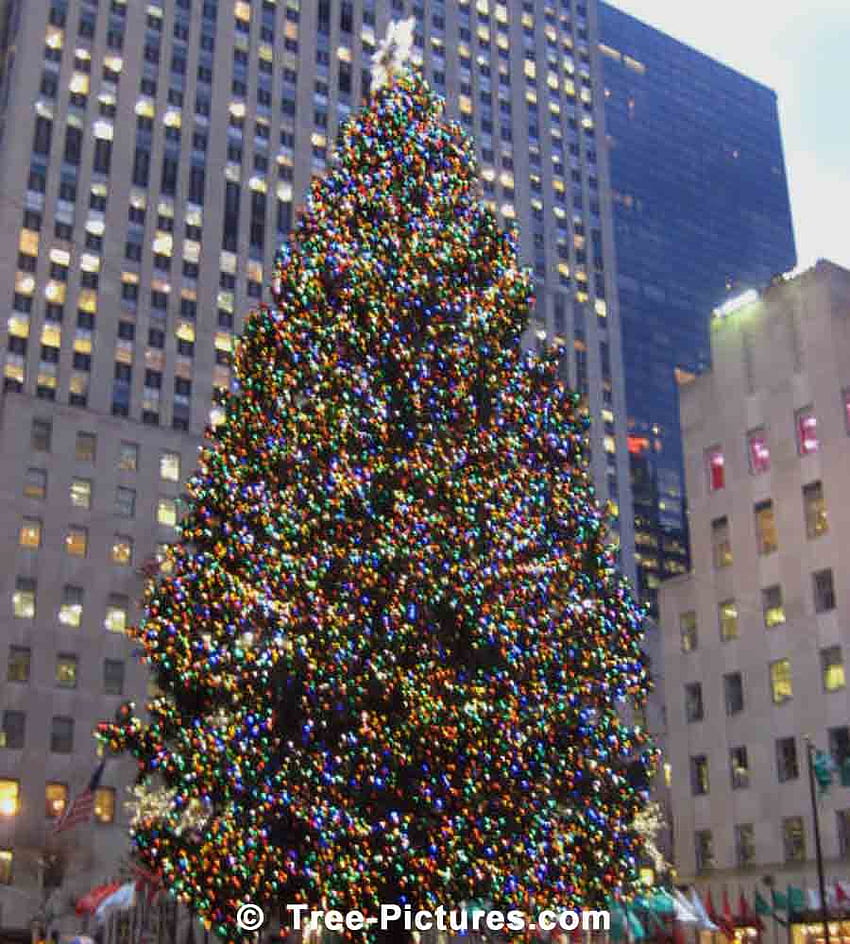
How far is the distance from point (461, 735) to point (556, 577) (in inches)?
183

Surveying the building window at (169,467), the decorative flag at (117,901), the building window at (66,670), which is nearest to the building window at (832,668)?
the decorative flag at (117,901)

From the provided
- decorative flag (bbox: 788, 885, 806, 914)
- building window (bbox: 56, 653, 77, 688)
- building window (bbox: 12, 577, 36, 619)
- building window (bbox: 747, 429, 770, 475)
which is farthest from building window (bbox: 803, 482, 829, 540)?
building window (bbox: 12, 577, 36, 619)

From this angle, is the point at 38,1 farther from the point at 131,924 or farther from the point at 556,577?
the point at 556,577

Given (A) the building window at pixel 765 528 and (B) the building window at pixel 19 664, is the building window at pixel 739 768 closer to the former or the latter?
(A) the building window at pixel 765 528

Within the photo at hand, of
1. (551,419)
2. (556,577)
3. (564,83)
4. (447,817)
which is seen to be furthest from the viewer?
(564,83)

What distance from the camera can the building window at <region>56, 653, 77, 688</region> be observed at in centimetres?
7631

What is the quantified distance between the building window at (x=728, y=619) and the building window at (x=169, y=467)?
4520 centimetres

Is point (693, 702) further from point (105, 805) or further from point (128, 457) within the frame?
point (128, 457)

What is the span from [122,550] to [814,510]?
4794cm

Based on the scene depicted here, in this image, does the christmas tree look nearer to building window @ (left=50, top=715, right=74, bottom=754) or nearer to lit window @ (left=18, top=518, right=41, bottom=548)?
building window @ (left=50, top=715, right=74, bottom=754)

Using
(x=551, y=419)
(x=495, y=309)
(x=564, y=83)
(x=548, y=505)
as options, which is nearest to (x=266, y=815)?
(x=548, y=505)

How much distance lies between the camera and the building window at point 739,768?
48.2 meters

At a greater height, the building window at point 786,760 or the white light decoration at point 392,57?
the white light decoration at point 392,57

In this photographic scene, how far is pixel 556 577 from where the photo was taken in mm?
29562
